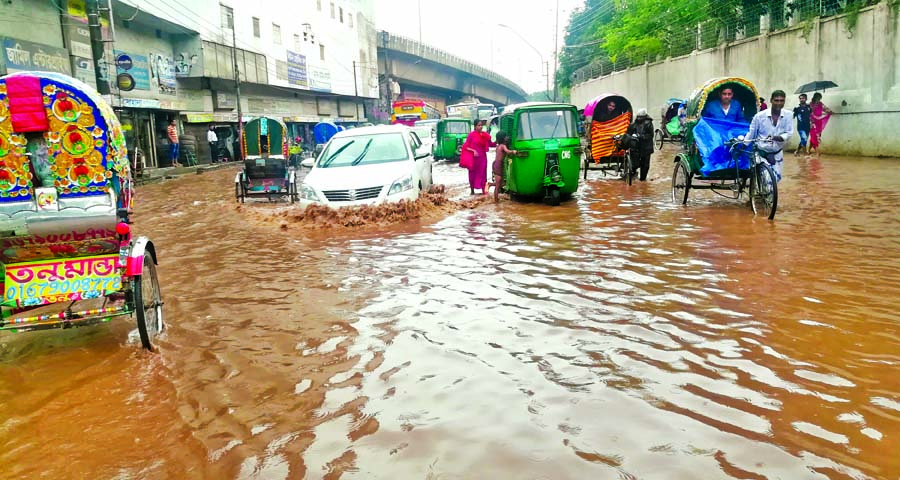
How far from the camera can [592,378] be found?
4098 millimetres

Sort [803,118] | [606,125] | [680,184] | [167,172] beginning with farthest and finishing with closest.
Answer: [167,172] → [803,118] → [606,125] → [680,184]

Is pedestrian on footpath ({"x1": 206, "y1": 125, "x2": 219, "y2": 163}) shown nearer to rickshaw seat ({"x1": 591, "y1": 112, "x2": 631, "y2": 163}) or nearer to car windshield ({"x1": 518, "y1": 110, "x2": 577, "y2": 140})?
rickshaw seat ({"x1": 591, "y1": 112, "x2": 631, "y2": 163})

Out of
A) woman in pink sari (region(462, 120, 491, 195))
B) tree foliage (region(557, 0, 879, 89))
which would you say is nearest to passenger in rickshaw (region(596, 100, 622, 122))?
woman in pink sari (region(462, 120, 491, 195))

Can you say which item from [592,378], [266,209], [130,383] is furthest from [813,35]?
[130,383]

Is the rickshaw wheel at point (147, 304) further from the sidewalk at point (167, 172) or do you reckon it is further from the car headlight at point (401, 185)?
the sidewalk at point (167, 172)

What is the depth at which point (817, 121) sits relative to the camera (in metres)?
20.1

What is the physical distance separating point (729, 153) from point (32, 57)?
19.4 m

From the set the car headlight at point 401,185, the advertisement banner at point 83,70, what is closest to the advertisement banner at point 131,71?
the advertisement banner at point 83,70

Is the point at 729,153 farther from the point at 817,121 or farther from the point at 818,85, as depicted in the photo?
the point at 818,85

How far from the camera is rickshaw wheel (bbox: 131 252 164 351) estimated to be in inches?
193

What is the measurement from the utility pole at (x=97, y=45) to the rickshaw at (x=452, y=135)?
1231cm

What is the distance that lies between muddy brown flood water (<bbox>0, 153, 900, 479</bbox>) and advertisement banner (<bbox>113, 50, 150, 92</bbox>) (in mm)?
20106

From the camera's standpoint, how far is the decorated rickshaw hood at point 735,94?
10797 millimetres

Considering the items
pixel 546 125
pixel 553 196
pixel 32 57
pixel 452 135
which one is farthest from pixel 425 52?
pixel 553 196
